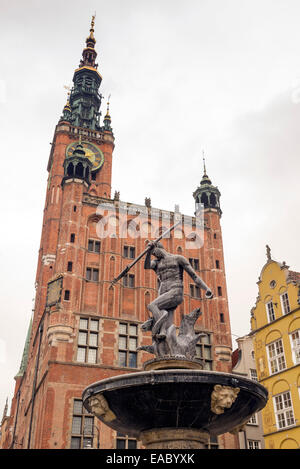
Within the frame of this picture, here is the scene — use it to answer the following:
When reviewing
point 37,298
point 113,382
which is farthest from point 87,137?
point 113,382

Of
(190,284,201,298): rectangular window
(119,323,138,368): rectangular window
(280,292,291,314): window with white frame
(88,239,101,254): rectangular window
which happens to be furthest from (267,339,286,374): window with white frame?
(88,239,101,254): rectangular window

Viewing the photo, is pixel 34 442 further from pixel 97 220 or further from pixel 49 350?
pixel 97 220

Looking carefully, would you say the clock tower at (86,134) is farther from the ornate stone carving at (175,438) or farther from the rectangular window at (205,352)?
the ornate stone carving at (175,438)

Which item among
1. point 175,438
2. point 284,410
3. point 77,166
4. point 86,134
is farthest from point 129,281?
point 86,134

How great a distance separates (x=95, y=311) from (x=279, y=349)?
38.0 ft

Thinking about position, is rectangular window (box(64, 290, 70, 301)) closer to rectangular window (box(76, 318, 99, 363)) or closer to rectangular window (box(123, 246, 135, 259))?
rectangular window (box(76, 318, 99, 363))

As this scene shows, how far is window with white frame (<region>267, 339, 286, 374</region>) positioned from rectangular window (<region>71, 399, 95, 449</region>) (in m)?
10.6

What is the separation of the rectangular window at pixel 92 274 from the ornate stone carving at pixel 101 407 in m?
21.5

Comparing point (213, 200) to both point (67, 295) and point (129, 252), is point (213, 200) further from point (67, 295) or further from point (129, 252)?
point (67, 295)

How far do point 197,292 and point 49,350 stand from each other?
1165cm

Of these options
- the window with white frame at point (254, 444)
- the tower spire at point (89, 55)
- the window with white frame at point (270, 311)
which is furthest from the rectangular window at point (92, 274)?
the tower spire at point (89, 55)

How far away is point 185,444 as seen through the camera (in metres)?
9.73

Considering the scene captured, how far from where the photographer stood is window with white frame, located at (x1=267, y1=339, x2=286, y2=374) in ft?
85.5

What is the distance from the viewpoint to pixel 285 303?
1059 inches
